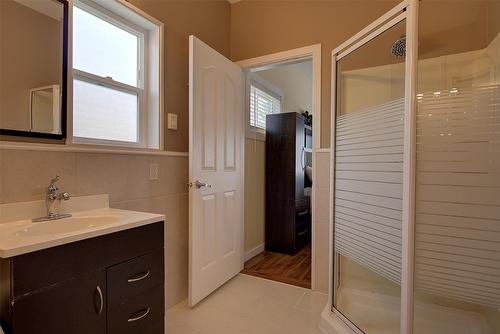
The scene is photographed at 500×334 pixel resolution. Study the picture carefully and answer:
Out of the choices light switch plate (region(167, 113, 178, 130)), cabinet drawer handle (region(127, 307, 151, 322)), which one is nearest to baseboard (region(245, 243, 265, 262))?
light switch plate (region(167, 113, 178, 130))

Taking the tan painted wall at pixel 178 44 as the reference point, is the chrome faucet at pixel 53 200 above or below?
below

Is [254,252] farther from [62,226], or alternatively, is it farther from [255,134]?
[62,226]

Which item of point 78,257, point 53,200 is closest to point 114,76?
point 53,200

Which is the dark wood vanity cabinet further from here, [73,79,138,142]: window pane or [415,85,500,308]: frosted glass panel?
[415,85,500,308]: frosted glass panel

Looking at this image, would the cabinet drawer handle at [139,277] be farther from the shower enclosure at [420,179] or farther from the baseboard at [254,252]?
the baseboard at [254,252]

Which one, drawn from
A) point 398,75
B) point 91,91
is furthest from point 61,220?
point 398,75

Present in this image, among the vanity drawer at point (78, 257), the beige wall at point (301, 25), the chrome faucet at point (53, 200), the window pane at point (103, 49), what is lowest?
the vanity drawer at point (78, 257)

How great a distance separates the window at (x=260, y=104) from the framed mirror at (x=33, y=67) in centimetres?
213

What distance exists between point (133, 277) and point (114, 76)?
124 cm

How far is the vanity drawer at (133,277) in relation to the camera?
42.0 inches

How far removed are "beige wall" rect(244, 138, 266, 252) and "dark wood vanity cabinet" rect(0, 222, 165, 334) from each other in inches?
69.7

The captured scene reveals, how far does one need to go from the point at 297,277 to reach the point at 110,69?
2.33 m

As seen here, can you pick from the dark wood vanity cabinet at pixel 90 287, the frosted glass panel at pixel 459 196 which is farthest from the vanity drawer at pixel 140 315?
the frosted glass panel at pixel 459 196

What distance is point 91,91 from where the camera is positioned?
1.54m
